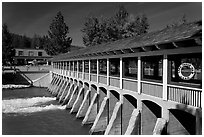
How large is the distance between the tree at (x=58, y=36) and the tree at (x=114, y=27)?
51.0ft

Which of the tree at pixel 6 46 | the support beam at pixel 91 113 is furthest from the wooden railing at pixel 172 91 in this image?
the tree at pixel 6 46

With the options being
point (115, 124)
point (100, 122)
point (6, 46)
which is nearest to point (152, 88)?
point (115, 124)

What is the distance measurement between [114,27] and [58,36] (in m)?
26.3

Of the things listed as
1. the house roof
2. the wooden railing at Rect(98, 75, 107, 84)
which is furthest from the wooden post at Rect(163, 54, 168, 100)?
the wooden railing at Rect(98, 75, 107, 84)

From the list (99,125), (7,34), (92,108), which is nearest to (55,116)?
(92,108)

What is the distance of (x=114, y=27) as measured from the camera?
159 ft

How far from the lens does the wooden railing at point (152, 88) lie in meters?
9.76

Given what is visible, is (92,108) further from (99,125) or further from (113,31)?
(113,31)

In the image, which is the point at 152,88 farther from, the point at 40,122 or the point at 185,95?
the point at 40,122

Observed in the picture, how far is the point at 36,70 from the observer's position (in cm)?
5109

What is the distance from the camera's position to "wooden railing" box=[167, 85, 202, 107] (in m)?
7.79

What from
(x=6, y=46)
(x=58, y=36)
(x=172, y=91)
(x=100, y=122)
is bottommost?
(x=100, y=122)

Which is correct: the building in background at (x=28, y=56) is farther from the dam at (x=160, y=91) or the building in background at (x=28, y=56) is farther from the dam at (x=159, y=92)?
the dam at (x=160, y=91)

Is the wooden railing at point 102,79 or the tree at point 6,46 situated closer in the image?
the wooden railing at point 102,79
